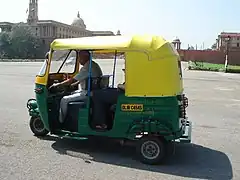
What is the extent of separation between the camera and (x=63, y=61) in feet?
23.0

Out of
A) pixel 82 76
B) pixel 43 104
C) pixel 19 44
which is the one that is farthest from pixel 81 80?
pixel 19 44

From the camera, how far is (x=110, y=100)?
19.6ft

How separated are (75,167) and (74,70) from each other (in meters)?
2.82

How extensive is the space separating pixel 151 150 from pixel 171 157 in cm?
46

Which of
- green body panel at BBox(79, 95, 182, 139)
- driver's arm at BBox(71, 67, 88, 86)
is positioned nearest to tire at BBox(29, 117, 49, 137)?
driver's arm at BBox(71, 67, 88, 86)

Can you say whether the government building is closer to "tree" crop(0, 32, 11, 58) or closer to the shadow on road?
"tree" crop(0, 32, 11, 58)

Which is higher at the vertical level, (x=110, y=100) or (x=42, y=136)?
(x=110, y=100)

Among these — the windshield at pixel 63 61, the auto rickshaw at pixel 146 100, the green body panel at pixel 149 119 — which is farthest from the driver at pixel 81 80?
the green body panel at pixel 149 119

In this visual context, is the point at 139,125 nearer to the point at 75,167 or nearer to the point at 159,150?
the point at 159,150

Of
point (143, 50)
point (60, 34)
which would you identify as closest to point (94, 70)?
point (143, 50)

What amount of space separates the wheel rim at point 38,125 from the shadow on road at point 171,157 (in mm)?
315

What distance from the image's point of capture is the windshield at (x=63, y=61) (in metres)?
6.63

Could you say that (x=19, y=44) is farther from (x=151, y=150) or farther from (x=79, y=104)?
(x=151, y=150)

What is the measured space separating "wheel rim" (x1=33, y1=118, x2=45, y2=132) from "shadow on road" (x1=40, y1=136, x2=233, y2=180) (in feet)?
1.03
